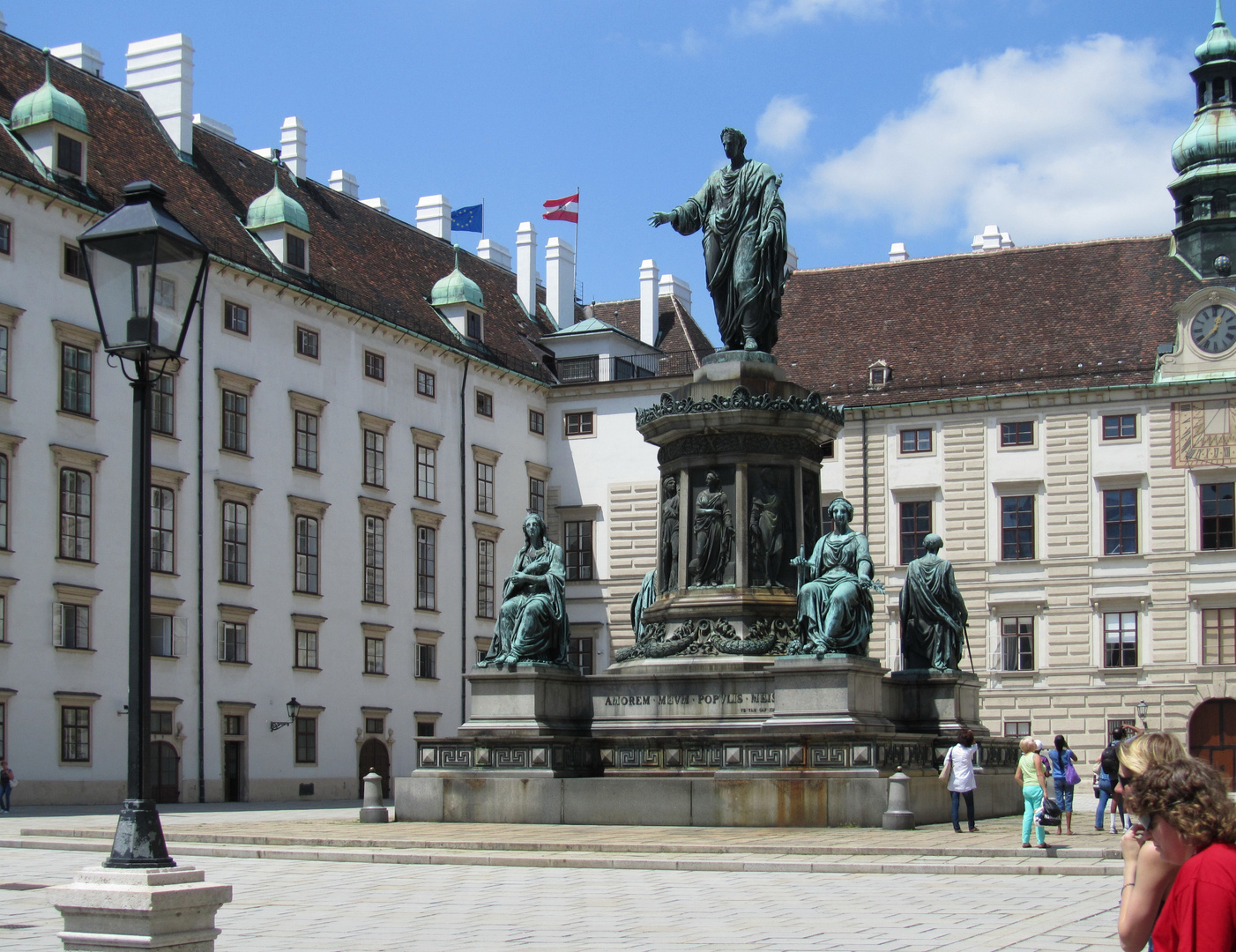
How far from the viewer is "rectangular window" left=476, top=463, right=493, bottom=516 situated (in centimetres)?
5912

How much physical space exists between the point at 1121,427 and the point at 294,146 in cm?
2856

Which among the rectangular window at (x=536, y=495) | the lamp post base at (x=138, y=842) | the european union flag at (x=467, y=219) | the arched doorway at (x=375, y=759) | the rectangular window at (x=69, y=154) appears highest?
the european union flag at (x=467, y=219)

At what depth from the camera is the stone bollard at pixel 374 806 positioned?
23.8 metres

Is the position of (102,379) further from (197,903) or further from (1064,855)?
(197,903)

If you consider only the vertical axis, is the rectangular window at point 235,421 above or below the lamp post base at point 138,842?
above

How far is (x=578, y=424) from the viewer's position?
207 feet

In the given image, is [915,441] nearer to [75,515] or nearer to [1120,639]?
[1120,639]

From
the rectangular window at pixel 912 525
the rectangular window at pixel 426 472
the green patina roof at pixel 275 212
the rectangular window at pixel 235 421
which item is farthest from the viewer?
A: the rectangular window at pixel 912 525

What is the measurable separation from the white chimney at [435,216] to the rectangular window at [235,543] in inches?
860

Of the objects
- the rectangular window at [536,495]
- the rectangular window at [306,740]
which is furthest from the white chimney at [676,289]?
the rectangular window at [306,740]

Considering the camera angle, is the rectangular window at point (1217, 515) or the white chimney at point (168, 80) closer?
the white chimney at point (168, 80)

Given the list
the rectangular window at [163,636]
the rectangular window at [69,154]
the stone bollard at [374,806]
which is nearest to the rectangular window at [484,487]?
the rectangular window at [163,636]

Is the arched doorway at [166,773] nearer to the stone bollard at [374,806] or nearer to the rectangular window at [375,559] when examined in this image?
the rectangular window at [375,559]

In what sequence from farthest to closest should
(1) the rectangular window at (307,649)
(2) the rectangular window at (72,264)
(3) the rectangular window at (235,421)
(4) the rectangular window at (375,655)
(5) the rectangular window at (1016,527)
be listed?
(5) the rectangular window at (1016,527) → (4) the rectangular window at (375,655) → (1) the rectangular window at (307,649) → (3) the rectangular window at (235,421) → (2) the rectangular window at (72,264)
